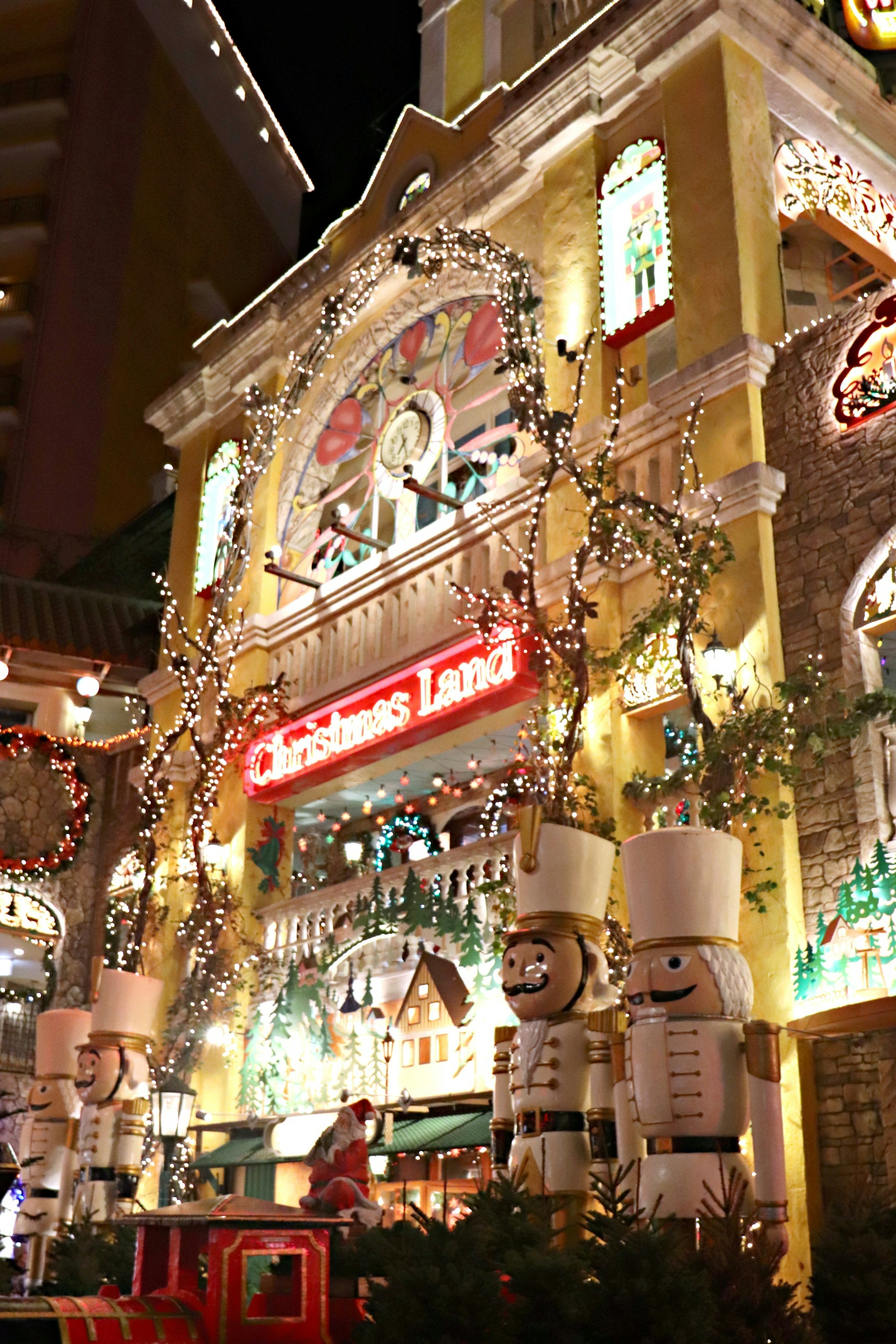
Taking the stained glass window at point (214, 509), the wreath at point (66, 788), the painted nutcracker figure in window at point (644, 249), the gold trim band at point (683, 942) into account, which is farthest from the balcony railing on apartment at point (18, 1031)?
the gold trim band at point (683, 942)

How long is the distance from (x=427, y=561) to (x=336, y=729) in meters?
2.07

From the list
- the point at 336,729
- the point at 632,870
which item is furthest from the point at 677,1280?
the point at 336,729

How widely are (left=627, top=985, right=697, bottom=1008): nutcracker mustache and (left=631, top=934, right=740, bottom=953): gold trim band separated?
0.21 metres

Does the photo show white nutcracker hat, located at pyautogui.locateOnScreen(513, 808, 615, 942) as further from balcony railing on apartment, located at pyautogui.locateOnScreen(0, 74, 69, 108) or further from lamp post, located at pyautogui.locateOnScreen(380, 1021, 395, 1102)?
balcony railing on apartment, located at pyautogui.locateOnScreen(0, 74, 69, 108)

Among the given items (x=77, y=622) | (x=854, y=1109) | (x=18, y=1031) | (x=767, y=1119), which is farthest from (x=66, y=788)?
(x=767, y=1119)

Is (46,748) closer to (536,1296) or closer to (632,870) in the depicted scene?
(632,870)

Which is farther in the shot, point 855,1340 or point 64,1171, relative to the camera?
point 64,1171

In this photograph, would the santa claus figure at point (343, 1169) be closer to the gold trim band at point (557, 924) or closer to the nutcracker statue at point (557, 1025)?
the nutcracker statue at point (557, 1025)

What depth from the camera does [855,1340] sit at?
593cm

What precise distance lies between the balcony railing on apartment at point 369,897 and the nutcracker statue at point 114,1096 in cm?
270

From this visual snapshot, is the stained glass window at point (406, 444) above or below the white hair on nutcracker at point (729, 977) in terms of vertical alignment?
above

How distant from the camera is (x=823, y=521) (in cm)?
1138

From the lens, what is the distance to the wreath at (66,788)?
1972 centimetres

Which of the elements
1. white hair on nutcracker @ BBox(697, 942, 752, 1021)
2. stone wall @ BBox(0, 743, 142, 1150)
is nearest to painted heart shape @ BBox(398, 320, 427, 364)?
stone wall @ BBox(0, 743, 142, 1150)
